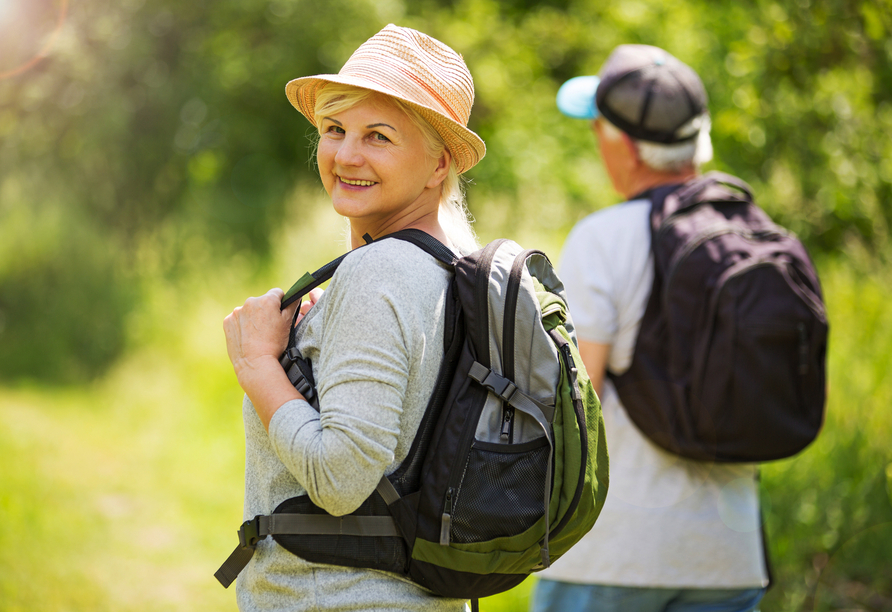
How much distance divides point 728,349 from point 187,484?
4341mm

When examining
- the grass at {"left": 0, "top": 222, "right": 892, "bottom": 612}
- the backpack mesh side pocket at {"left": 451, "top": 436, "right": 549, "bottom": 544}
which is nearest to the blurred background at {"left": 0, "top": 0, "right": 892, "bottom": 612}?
the grass at {"left": 0, "top": 222, "right": 892, "bottom": 612}

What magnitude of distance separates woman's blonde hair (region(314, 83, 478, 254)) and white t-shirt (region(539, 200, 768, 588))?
0.64 m

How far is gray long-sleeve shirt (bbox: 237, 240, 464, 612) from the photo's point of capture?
54.0 inches

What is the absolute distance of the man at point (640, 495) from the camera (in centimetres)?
229

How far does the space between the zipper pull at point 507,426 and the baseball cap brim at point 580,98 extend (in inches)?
64.2

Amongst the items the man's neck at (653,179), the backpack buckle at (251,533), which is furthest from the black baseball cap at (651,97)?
the backpack buckle at (251,533)

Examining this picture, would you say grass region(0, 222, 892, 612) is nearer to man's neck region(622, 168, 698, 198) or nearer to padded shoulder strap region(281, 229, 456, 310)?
man's neck region(622, 168, 698, 198)

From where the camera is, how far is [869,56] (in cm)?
379

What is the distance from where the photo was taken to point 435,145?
171 centimetres

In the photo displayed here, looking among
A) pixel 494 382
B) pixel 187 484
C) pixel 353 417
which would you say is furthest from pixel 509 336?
pixel 187 484

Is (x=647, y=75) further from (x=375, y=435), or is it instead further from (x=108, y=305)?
(x=108, y=305)

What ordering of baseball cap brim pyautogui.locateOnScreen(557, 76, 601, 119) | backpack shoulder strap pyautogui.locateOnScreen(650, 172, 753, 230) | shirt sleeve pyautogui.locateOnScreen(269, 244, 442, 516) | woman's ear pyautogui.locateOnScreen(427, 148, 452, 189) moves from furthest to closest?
baseball cap brim pyautogui.locateOnScreen(557, 76, 601, 119) < backpack shoulder strap pyautogui.locateOnScreen(650, 172, 753, 230) < woman's ear pyautogui.locateOnScreen(427, 148, 452, 189) < shirt sleeve pyautogui.locateOnScreen(269, 244, 442, 516)

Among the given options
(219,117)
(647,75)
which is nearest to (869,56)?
(647,75)

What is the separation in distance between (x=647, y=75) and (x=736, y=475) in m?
1.31
